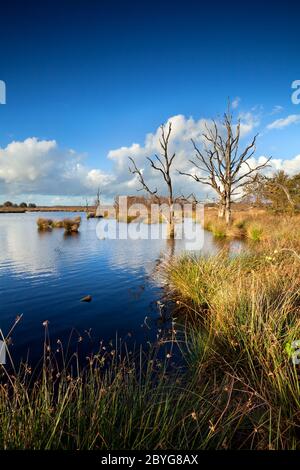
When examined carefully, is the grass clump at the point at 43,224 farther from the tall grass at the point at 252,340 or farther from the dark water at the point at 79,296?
the tall grass at the point at 252,340

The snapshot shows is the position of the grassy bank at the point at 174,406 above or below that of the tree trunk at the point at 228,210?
below

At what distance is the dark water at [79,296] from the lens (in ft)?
19.4

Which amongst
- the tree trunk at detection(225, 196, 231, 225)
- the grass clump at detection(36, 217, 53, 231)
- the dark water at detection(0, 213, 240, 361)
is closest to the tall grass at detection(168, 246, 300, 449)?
the dark water at detection(0, 213, 240, 361)

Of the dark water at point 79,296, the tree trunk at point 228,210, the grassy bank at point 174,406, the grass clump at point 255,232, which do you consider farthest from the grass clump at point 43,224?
the grassy bank at point 174,406

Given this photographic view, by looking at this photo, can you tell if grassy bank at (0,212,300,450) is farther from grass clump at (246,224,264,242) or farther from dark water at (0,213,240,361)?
grass clump at (246,224,264,242)

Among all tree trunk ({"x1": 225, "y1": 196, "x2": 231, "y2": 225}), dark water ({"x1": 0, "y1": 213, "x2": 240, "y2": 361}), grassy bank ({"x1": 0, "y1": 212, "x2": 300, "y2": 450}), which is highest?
tree trunk ({"x1": 225, "y1": 196, "x2": 231, "y2": 225})

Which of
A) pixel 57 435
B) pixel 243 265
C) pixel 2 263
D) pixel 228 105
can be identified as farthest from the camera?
pixel 228 105

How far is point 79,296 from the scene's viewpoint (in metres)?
8.48

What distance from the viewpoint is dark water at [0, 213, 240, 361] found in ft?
19.4
